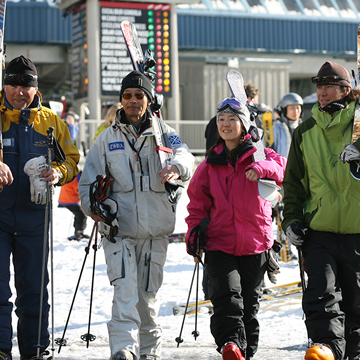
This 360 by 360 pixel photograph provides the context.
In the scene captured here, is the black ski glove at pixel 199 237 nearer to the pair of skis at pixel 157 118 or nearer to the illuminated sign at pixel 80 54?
the pair of skis at pixel 157 118

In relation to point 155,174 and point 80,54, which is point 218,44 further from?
point 155,174

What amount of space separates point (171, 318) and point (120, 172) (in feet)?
6.80

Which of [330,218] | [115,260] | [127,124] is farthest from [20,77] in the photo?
[330,218]

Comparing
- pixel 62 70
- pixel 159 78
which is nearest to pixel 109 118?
pixel 159 78

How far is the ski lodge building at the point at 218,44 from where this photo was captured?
2158cm

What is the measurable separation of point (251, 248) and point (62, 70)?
71.0 ft

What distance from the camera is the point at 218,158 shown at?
15.7 feet

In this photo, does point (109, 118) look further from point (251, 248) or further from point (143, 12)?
point (143, 12)

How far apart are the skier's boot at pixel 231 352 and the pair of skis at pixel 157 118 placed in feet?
3.61

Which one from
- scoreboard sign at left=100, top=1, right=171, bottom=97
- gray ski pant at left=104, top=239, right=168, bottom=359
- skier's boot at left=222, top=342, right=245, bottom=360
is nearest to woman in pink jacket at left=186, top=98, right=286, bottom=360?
skier's boot at left=222, top=342, right=245, bottom=360

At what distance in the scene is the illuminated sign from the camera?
1775 cm

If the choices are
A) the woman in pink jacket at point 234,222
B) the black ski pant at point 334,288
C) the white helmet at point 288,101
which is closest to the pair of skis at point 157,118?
the woman in pink jacket at point 234,222

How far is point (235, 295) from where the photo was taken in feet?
14.9

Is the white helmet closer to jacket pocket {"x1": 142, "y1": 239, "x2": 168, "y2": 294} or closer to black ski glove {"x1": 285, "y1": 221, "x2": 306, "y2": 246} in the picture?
jacket pocket {"x1": 142, "y1": 239, "x2": 168, "y2": 294}
